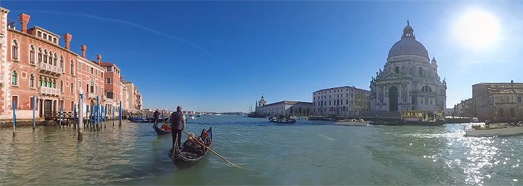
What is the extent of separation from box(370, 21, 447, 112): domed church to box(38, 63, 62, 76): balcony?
57846 millimetres

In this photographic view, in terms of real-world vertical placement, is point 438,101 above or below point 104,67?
below

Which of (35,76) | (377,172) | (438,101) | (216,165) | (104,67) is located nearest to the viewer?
(377,172)

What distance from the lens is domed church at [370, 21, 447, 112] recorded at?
216 feet

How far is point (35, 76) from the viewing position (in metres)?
25.6

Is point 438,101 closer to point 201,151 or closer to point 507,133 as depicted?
point 507,133

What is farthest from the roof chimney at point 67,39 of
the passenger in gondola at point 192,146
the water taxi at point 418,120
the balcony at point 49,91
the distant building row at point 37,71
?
the water taxi at point 418,120

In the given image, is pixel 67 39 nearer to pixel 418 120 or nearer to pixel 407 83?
pixel 418 120

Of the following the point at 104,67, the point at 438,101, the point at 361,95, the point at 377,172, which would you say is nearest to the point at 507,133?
the point at 377,172

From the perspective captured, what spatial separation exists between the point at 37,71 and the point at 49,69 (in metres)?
1.00

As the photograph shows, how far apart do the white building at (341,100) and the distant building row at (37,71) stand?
223ft

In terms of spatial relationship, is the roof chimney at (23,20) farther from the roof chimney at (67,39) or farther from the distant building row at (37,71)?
the roof chimney at (67,39)

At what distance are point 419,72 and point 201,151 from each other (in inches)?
2803

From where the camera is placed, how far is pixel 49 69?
26641 mm

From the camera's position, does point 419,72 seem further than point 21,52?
Yes
